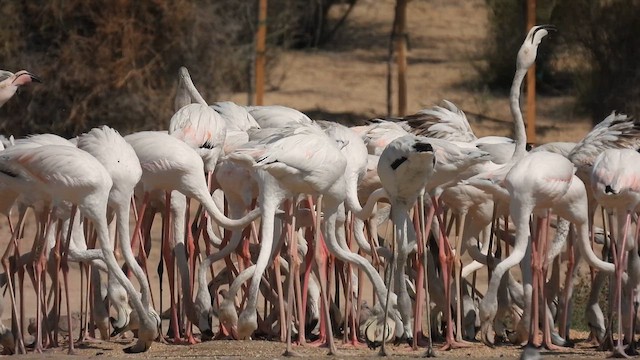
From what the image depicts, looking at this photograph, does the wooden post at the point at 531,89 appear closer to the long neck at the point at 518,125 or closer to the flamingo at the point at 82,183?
the long neck at the point at 518,125

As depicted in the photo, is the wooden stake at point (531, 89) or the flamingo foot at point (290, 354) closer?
the flamingo foot at point (290, 354)

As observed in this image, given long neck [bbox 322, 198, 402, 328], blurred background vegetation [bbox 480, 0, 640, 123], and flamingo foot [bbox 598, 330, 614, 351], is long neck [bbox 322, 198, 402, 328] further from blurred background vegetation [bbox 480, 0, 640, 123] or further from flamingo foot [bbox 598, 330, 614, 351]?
blurred background vegetation [bbox 480, 0, 640, 123]

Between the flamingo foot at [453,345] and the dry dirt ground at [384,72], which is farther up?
the dry dirt ground at [384,72]

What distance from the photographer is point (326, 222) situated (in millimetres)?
8469

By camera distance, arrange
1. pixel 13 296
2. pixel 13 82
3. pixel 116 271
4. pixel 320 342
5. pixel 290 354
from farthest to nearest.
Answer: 1. pixel 13 82
2. pixel 320 342
3. pixel 13 296
4. pixel 116 271
5. pixel 290 354

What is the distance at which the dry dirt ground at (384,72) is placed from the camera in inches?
734

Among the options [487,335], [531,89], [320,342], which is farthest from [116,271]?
[531,89]

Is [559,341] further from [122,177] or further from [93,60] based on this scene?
[93,60]

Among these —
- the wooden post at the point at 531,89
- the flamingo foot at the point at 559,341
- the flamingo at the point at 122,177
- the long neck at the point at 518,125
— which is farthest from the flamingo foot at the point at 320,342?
the wooden post at the point at 531,89

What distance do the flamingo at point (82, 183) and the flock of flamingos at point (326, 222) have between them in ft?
0.04

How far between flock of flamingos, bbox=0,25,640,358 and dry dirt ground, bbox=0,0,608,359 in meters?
2.89

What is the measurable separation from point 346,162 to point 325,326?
3.44ft

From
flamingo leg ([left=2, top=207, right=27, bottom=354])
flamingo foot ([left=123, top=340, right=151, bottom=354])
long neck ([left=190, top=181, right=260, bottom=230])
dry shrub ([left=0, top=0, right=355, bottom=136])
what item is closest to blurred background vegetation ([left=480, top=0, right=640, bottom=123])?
dry shrub ([left=0, top=0, right=355, bottom=136])

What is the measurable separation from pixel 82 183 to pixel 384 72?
1516cm
